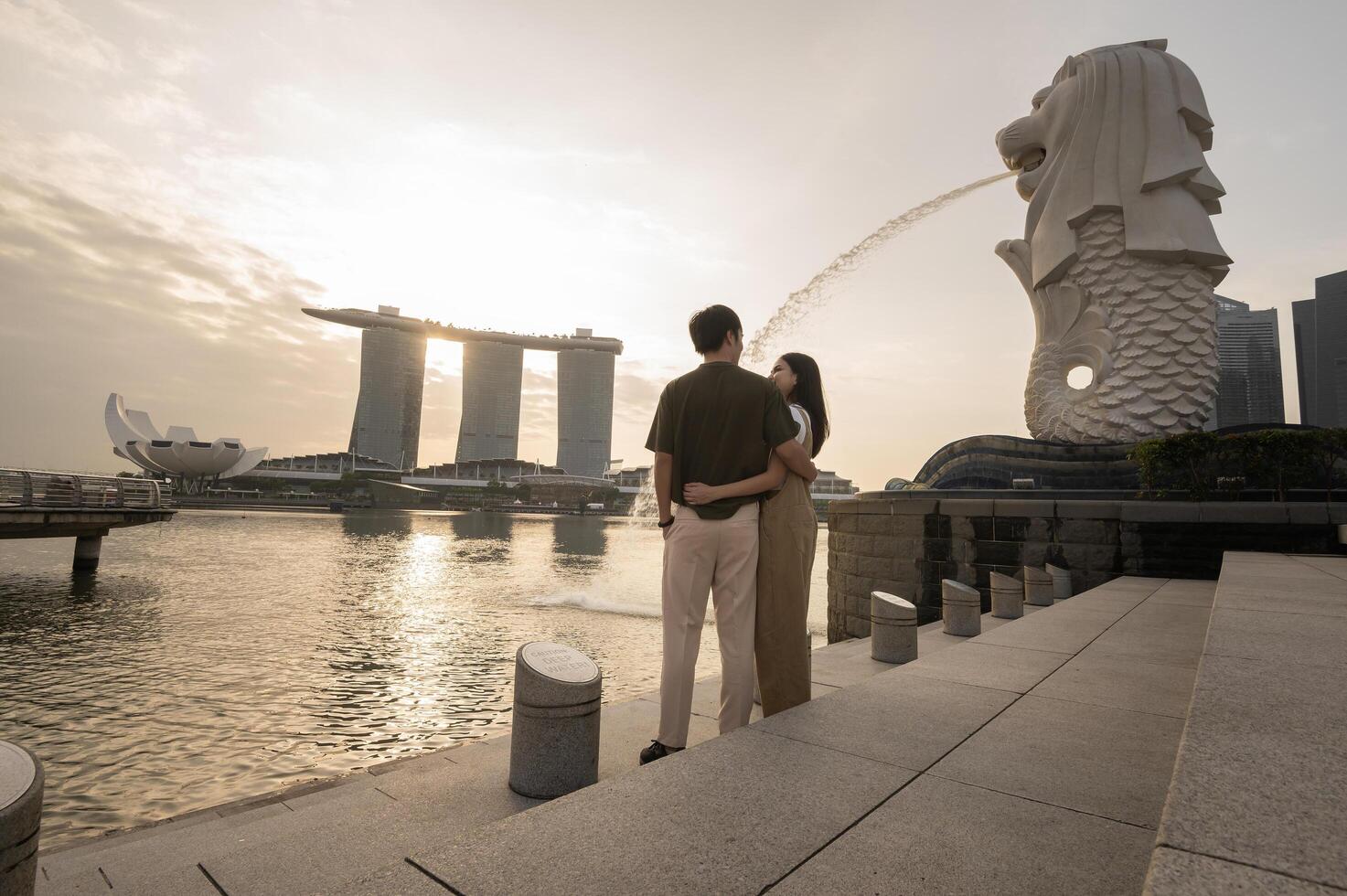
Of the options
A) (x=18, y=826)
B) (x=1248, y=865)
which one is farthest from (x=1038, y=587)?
(x=18, y=826)

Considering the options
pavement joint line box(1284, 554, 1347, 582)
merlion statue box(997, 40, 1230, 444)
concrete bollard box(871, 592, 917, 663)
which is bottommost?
concrete bollard box(871, 592, 917, 663)

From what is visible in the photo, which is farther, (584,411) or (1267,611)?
(584,411)

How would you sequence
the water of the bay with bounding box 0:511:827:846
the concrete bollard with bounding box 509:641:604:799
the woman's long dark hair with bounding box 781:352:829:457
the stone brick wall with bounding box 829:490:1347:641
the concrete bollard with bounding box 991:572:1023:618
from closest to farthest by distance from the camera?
the concrete bollard with bounding box 509:641:604:799
the woman's long dark hair with bounding box 781:352:829:457
the water of the bay with bounding box 0:511:827:846
the concrete bollard with bounding box 991:572:1023:618
the stone brick wall with bounding box 829:490:1347:641

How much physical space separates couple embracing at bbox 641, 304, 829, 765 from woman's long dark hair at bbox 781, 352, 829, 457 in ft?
1.73

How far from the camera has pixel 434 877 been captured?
1.63 m

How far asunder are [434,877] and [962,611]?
23.0ft

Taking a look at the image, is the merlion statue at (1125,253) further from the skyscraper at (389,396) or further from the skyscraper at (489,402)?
the skyscraper at (489,402)

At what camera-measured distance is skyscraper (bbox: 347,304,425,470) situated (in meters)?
156

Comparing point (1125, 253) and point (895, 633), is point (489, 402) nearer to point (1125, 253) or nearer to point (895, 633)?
point (1125, 253)

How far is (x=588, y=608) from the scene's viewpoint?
48.5 feet

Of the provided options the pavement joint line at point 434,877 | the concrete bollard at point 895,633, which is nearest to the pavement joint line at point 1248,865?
the pavement joint line at point 434,877

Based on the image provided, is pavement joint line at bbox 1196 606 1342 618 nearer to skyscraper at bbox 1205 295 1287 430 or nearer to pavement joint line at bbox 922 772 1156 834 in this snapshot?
pavement joint line at bbox 922 772 1156 834

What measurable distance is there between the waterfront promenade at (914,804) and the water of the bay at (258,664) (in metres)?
1.71

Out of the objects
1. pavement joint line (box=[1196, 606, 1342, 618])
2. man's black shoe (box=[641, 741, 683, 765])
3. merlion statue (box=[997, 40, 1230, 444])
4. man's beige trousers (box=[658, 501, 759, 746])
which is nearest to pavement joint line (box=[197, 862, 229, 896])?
man's black shoe (box=[641, 741, 683, 765])
